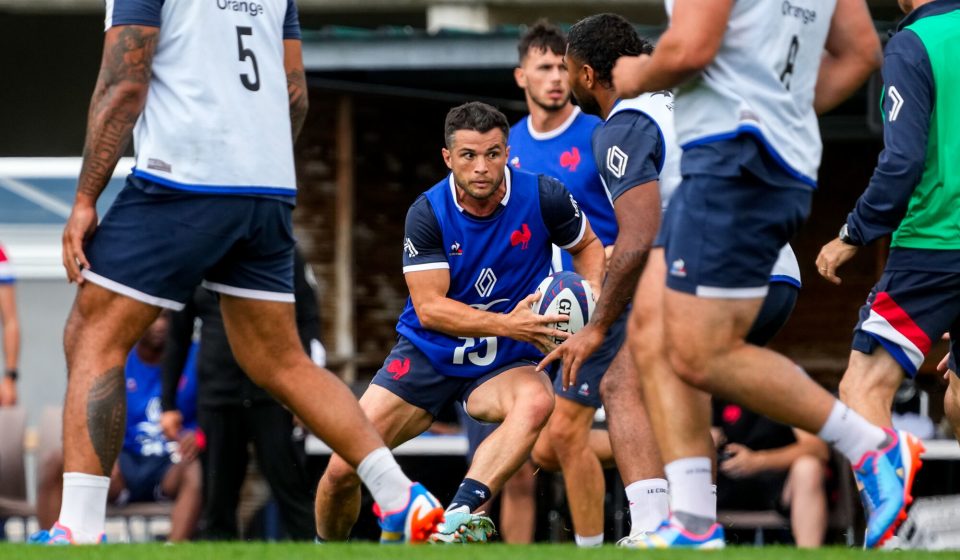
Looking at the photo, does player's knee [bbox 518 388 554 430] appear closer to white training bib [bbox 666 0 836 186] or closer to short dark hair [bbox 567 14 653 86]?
short dark hair [bbox 567 14 653 86]

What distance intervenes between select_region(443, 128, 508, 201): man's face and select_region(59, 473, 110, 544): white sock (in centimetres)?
225

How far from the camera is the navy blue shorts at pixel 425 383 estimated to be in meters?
7.38

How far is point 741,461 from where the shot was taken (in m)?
10.4

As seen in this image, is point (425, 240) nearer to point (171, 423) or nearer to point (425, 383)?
point (425, 383)

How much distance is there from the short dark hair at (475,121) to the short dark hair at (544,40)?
4.71 feet

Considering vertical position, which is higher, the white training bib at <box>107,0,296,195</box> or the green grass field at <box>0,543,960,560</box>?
the white training bib at <box>107,0,296,195</box>

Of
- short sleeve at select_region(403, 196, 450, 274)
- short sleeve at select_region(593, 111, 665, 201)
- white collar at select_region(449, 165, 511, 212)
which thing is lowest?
short sleeve at select_region(403, 196, 450, 274)

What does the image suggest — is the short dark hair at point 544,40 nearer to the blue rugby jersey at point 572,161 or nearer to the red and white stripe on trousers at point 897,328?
the blue rugby jersey at point 572,161

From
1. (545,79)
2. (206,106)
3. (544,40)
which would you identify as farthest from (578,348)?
(544,40)

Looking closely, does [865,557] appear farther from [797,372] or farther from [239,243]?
[239,243]

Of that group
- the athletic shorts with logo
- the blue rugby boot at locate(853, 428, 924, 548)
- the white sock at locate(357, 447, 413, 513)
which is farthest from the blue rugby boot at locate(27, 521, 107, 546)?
the blue rugby boot at locate(853, 428, 924, 548)

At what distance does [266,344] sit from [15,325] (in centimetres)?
460

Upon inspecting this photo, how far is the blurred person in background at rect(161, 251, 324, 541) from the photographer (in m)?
9.69

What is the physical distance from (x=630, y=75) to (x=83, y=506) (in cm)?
234
